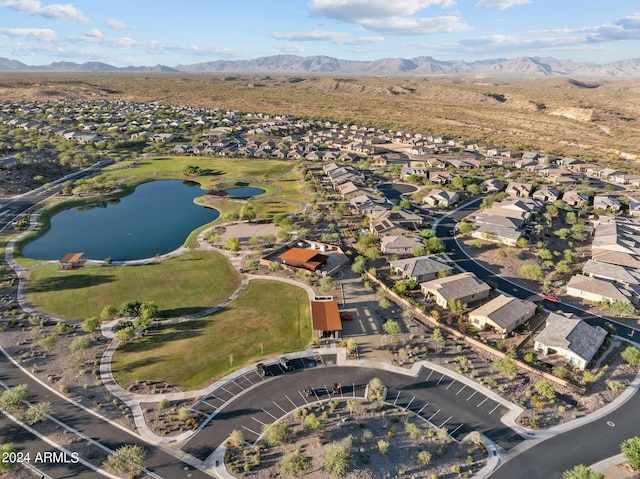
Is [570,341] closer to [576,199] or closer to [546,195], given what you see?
[576,199]

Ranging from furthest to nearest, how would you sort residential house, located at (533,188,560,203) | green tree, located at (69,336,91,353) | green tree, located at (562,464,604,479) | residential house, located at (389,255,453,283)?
residential house, located at (533,188,560,203)
residential house, located at (389,255,453,283)
green tree, located at (69,336,91,353)
green tree, located at (562,464,604,479)

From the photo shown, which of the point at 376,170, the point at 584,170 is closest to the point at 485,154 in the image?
the point at 584,170

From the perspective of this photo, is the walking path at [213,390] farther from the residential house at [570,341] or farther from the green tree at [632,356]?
the residential house at [570,341]

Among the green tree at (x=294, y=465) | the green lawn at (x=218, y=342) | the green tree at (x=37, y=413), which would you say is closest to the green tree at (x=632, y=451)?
the green tree at (x=294, y=465)

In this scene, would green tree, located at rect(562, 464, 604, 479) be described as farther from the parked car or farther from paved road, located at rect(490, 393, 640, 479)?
the parked car

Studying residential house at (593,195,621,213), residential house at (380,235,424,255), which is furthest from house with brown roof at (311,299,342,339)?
residential house at (593,195,621,213)

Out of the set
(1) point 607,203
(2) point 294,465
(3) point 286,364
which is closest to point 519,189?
(1) point 607,203
